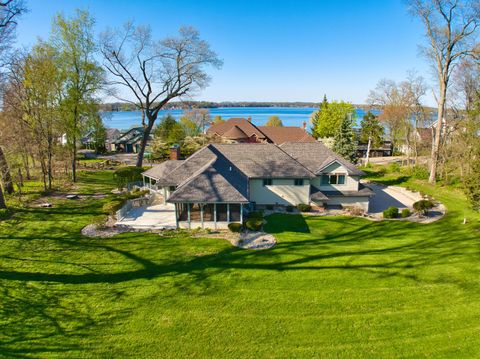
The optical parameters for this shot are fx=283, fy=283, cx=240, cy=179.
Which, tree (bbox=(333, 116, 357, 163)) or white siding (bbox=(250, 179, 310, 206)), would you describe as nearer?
white siding (bbox=(250, 179, 310, 206))

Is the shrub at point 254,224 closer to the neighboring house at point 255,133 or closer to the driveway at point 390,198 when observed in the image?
the driveway at point 390,198

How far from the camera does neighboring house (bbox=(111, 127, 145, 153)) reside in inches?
2669

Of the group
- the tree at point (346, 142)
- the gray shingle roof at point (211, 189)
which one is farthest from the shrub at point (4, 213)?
the tree at point (346, 142)

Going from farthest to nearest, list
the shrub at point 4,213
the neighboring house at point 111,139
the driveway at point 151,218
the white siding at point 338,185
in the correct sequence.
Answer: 1. the neighboring house at point 111,139
2. the white siding at point 338,185
3. the shrub at point 4,213
4. the driveway at point 151,218

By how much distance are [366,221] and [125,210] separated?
19851mm

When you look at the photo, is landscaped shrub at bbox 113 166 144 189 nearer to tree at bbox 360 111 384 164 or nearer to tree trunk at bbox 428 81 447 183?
tree trunk at bbox 428 81 447 183

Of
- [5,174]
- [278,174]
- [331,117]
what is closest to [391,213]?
[278,174]

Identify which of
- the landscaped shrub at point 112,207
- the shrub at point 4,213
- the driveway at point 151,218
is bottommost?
the driveway at point 151,218

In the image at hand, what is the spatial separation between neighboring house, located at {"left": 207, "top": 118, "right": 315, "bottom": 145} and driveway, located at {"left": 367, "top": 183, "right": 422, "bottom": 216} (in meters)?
22.4

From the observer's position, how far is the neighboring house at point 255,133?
2115 inches

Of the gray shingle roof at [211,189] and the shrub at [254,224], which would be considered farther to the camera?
the shrub at [254,224]

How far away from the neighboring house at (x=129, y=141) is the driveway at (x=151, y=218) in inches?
1841

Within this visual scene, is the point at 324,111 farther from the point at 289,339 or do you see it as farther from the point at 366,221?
the point at 289,339

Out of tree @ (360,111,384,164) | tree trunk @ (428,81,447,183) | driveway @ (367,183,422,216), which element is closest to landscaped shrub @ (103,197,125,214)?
driveway @ (367,183,422,216)
